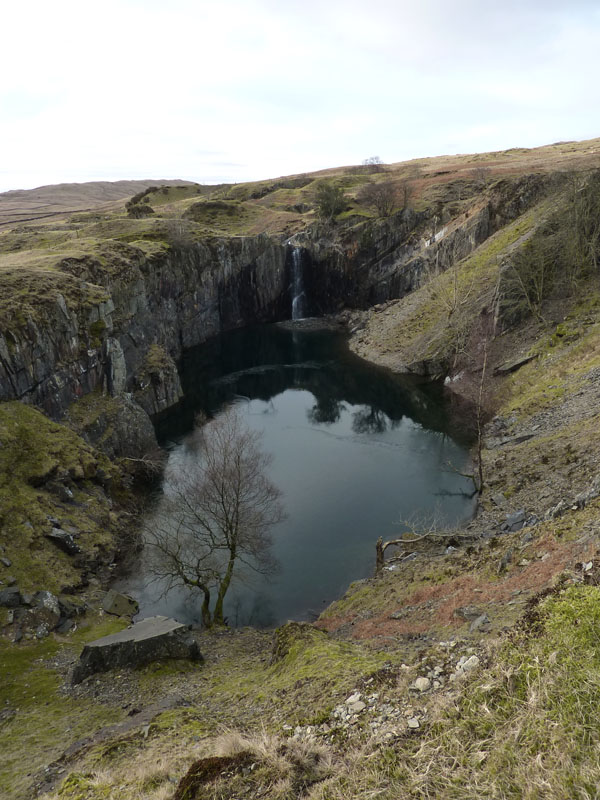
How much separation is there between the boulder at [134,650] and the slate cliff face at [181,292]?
23.8m

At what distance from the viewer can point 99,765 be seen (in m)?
11.4

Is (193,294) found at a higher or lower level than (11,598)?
higher

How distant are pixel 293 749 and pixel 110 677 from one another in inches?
572

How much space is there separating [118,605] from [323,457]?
23725mm

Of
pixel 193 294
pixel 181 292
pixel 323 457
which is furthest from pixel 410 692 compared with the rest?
pixel 193 294

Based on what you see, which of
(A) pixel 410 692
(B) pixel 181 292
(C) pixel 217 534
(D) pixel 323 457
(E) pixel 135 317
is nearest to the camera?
(A) pixel 410 692

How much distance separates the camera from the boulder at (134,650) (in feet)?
65.2

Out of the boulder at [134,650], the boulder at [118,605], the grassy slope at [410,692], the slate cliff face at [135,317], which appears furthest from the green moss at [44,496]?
the boulder at [134,650]

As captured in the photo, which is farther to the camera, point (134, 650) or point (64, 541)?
point (64, 541)

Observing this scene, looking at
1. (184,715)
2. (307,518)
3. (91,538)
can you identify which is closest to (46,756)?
(184,715)

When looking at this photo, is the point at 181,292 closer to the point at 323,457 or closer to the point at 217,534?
the point at 323,457

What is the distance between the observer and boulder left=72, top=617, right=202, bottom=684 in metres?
19.9

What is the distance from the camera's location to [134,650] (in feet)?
65.8

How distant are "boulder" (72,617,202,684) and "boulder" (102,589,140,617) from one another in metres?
6.43
